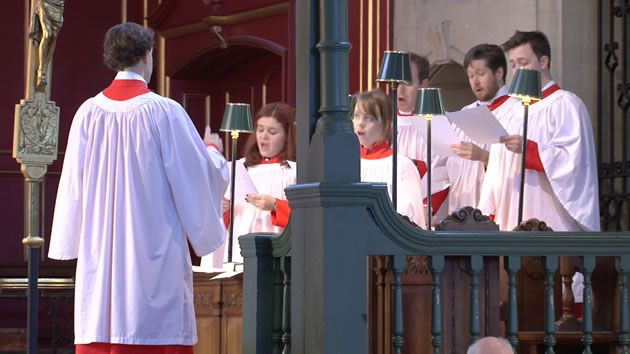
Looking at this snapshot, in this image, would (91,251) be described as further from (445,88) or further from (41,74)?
→ (445,88)

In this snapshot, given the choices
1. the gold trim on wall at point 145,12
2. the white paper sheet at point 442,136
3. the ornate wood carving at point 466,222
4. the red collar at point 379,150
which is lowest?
the ornate wood carving at point 466,222

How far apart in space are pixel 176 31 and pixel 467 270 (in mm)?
8590

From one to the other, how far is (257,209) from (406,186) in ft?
3.66

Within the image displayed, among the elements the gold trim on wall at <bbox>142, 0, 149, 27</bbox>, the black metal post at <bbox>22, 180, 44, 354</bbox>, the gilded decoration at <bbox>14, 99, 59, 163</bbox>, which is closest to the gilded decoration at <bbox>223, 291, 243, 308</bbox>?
the black metal post at <bbox>22, 180, 44, 354</bbox>

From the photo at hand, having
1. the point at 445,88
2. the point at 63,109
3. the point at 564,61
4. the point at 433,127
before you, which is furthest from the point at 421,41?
the point at 63,109

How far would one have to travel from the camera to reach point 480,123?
21.2 ft

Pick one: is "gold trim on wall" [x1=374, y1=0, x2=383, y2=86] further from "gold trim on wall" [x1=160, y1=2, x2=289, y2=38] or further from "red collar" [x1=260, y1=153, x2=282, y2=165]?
"red collar" [x1=260, y1=153, x2=282, y2=165]

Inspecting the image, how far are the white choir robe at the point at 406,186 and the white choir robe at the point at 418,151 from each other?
0.76 m

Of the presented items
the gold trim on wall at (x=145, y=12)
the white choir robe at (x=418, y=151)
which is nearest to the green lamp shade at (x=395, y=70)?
the white choir robe at (x=418, y=151)

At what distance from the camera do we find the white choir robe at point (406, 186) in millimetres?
6801

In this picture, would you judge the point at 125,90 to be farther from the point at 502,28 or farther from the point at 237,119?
the point at 502,28

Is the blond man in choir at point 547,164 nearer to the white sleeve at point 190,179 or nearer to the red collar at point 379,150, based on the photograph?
the red collar at point 379,150

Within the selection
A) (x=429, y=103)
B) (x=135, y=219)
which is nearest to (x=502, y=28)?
(x=429, y=103)

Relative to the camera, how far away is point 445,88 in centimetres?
997
